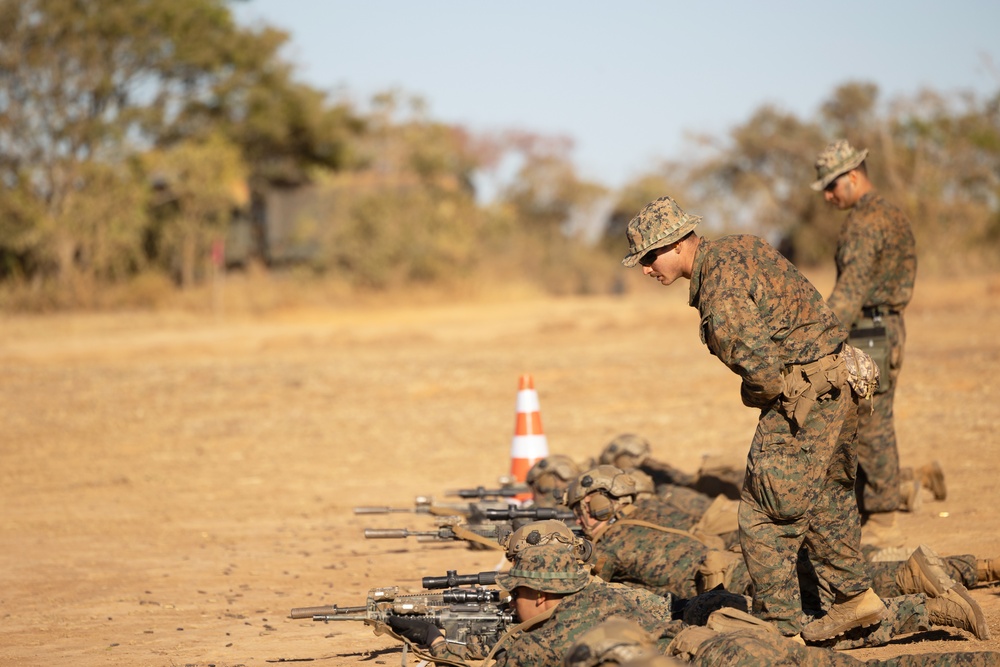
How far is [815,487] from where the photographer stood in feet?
16.0

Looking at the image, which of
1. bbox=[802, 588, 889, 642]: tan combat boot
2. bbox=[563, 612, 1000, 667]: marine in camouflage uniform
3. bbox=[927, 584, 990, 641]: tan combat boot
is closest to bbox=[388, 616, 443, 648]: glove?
bbox=[563, 612, 1000, 667]: marine in camouflage uniform

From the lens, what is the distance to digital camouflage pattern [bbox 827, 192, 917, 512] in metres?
6.97

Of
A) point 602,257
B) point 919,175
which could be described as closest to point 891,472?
point 919,175

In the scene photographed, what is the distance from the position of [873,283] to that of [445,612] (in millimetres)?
3623

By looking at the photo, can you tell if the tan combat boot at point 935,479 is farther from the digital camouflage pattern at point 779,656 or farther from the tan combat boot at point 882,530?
the digital camouflage pattern at point 779,656

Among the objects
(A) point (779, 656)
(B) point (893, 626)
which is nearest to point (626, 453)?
(B) point (893, 626)

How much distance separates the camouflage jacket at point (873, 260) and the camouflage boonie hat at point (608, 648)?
361 centimetres

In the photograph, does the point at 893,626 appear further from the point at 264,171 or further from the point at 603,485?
the point at 264,171

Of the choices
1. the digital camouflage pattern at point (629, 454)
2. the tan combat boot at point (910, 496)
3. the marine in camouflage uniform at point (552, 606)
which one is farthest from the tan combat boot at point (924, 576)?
the digital camouflage pattern at point (629, 454)

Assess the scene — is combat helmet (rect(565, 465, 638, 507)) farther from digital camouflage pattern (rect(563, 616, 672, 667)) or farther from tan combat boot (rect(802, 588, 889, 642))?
digital camouflage pattern (rect(563, 616, 672, 667))

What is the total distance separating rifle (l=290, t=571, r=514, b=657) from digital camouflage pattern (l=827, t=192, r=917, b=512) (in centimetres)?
292

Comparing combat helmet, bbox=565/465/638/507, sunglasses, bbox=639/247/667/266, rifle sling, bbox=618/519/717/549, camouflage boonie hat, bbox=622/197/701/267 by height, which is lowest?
rifle sling, bbox=618/519/717/549

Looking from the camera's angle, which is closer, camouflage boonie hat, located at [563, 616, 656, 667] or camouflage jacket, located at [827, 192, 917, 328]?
camouflage boonie hat, located at [563, 616, 656, 667]

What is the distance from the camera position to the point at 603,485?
608 centimetres
